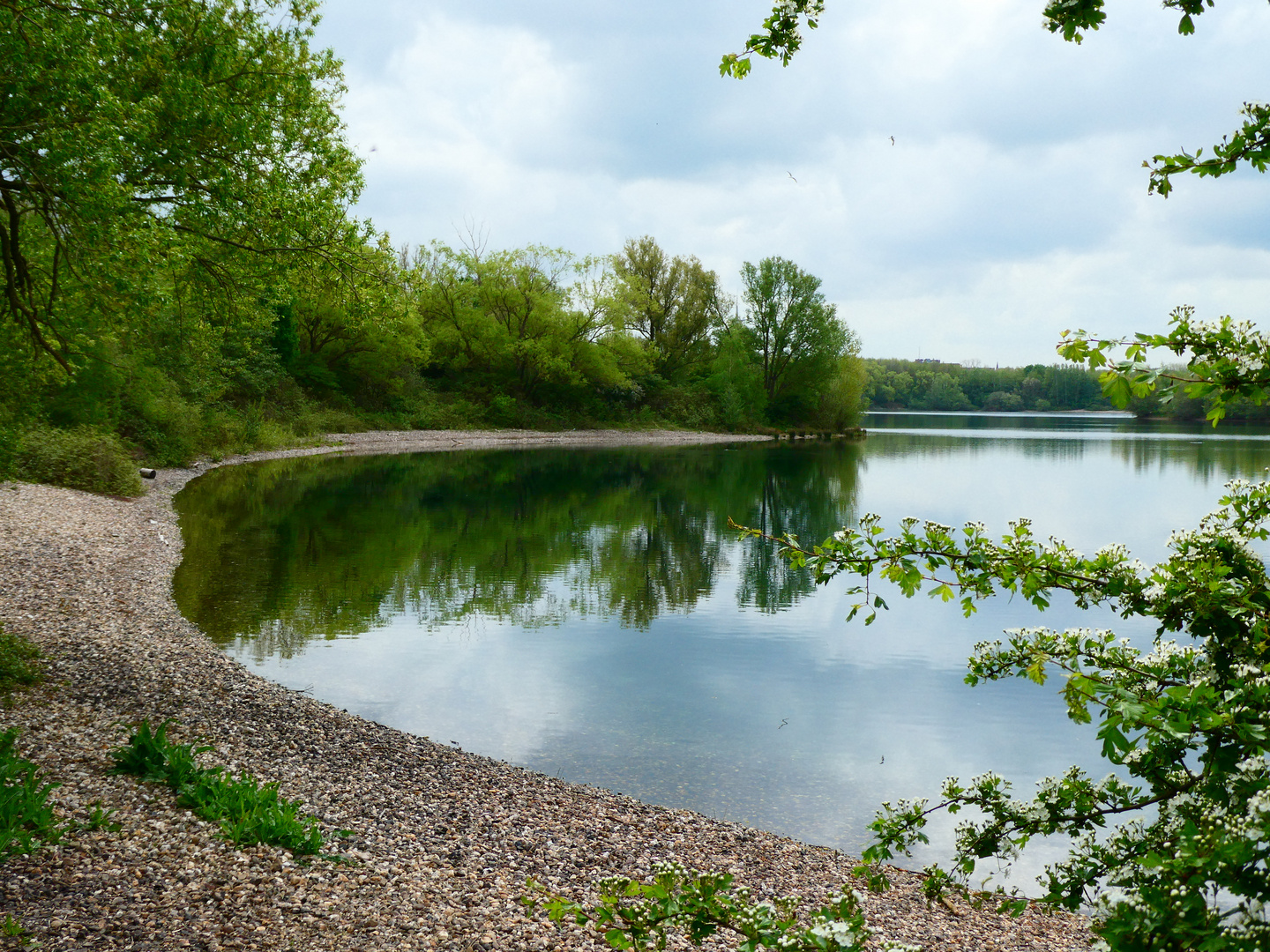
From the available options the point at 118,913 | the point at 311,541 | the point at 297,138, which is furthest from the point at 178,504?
the point at 118,913

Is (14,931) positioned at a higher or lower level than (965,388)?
lower

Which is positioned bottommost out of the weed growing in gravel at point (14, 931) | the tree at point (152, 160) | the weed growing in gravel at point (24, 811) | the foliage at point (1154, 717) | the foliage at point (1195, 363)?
the weed growing in gravel at point (14, 931)

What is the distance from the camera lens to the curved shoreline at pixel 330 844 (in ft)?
15.7

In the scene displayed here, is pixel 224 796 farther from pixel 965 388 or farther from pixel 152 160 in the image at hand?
pixel 965 388

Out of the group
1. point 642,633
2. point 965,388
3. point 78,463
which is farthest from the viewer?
point 965,388

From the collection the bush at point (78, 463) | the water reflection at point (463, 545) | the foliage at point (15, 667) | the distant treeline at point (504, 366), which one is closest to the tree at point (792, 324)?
the distant treeline at point (504, 366)

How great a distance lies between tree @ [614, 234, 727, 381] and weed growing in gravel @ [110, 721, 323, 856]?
6619 centimetres

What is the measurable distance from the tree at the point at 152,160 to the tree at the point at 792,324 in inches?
2458

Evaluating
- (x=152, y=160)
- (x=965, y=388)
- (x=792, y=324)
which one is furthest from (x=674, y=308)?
(x=965, y=388)

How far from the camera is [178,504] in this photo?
2469 cm

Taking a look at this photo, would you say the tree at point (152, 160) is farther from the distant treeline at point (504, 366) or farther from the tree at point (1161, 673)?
the distant treeline at point (504, 366)

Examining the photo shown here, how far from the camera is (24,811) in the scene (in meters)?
5.27

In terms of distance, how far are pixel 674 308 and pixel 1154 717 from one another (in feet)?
246

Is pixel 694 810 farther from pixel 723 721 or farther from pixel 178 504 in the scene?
pixel 178 504
